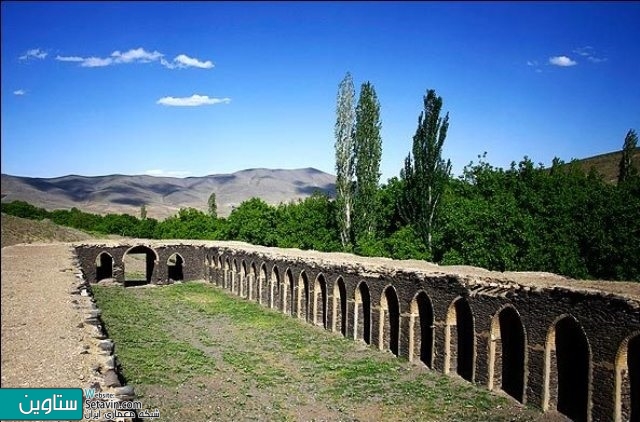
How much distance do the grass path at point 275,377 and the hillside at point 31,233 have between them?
27180 mm

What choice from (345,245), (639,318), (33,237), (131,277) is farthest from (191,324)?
(33,237)

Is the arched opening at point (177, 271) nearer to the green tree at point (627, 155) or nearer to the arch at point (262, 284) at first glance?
the arch at point (262, 284)

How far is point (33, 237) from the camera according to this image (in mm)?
55250

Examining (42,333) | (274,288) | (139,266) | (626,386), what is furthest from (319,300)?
(139,266)

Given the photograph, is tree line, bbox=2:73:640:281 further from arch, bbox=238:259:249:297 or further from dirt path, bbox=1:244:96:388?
dirt path, bbox=1:244:96:388

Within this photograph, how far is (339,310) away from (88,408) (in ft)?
62.5

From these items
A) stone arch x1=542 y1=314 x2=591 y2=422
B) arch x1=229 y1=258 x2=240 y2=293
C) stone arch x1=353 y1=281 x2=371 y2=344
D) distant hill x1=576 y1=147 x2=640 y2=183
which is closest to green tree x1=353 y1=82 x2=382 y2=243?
arch x1=229 y1=258 x2=240 y2=293

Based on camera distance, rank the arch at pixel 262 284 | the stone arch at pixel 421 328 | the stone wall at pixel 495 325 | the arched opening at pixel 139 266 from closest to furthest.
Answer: the stone wall at pixel 495 325
the stone arch at pixel 421 328
the arch at pixel 262 284
the arched opening at pixel 139 266

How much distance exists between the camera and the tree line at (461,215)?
100 ft

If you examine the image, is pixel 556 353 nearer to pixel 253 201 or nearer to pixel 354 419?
pixel 354 419

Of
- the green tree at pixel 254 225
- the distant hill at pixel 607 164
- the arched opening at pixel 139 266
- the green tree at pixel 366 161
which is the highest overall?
the distant hill at pixel 607 164

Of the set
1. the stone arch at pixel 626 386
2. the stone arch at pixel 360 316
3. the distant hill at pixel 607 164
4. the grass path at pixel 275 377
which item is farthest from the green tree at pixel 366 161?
the distant hill at pixel 607 164

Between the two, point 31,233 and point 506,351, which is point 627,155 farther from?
point 31,233

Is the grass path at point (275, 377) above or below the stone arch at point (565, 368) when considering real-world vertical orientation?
below
